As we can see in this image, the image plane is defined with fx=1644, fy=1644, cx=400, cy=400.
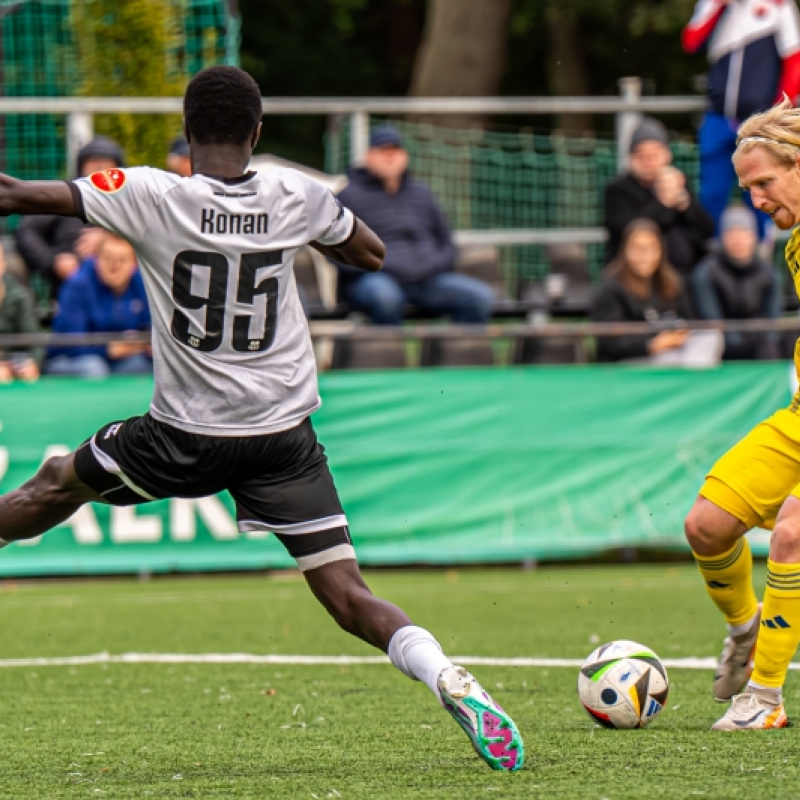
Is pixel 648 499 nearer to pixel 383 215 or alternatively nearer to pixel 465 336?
pixel 465 336

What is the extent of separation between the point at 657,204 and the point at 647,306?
1.24 meters

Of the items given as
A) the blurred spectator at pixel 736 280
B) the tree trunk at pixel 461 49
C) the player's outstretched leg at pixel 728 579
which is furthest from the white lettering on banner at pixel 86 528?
the tree trunk at pixel 461 49

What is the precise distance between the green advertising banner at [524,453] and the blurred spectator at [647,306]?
0.31m

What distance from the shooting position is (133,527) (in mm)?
11617

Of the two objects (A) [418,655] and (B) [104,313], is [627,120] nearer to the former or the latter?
(B) [104,313]

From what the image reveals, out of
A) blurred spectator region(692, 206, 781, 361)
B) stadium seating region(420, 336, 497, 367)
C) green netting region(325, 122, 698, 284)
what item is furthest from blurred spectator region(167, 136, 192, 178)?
blurred spectator region(692, 206, 781, 361)

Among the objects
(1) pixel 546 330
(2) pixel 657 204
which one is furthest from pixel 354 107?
(1) pixel 546 330

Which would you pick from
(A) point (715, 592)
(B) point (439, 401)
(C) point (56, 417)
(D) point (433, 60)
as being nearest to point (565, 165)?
(B) point (439, 401)

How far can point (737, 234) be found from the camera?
1286 centimetres

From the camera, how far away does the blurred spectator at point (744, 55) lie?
14094 mm

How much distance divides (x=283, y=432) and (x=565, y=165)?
12.1 meters

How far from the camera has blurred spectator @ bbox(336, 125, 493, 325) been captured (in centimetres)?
1298

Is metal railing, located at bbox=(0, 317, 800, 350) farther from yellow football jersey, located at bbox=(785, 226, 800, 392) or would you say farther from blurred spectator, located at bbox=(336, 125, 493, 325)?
yellow football jersey, located at bbox=(785, 226, 800, 392)

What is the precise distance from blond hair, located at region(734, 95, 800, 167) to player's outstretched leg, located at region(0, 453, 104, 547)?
246 cm
